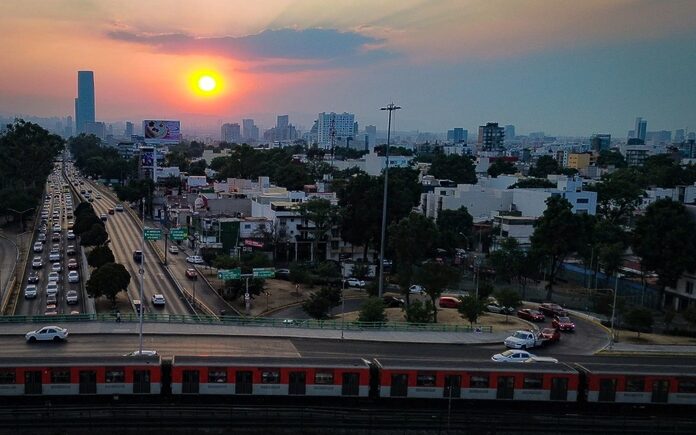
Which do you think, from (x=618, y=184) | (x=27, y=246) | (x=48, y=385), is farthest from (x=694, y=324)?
(x=27, y=246)

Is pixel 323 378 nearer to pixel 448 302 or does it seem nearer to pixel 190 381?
pixel 190 381

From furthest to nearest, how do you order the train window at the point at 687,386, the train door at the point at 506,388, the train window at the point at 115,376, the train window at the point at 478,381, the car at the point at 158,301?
the car at the point at 158,301, the train window at the point at 687,386, the train door at the point at 506,388, the train window at the point at 478,381, the train window at the point at 115,376

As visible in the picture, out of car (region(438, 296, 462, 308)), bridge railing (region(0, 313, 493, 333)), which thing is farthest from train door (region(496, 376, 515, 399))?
car (region(438, 296, 462, 308))

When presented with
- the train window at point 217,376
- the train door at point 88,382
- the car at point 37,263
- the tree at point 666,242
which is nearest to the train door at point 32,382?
the train door at point 88,382

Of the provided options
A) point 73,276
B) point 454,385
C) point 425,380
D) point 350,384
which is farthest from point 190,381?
point 73,276

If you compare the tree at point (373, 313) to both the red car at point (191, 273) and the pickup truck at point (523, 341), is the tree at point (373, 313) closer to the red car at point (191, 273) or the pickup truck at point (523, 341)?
the pickup truck at point (523, 341)

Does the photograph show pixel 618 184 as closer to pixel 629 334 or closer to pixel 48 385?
pixel 629 334

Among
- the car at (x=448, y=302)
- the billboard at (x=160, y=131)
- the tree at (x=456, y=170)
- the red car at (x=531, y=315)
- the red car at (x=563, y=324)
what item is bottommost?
the car at (x=448, y=302)

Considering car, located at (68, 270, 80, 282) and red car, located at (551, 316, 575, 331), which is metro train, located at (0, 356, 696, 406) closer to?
red car, located at (551, 316, 575, 331)
